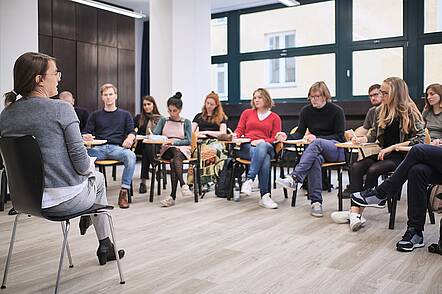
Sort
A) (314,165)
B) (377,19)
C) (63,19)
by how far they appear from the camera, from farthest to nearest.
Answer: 1. (63,19)
2. (377,19)
3. (314,165)

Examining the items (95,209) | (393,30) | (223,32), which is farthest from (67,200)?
(223,32)

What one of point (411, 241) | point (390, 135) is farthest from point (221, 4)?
point (411, 241)

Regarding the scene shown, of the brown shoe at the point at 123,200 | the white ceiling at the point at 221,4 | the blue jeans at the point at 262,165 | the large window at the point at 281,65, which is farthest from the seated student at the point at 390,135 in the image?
the white ceiling at the point at 221,4

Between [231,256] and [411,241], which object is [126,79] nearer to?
[231,256]

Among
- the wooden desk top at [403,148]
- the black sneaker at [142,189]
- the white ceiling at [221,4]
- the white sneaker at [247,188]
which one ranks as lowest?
the black sneaker at [142,189]

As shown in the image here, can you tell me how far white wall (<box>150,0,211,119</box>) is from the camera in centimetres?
728

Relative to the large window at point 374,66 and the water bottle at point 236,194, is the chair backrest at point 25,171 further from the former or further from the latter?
the large window at point 374,66

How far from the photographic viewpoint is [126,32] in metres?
9.95

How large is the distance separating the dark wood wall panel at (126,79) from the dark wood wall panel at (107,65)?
115mm

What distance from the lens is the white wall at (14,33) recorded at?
17.2 feet

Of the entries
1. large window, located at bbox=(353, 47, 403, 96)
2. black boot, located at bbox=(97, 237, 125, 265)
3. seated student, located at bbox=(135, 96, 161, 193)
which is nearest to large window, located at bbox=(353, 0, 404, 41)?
large window, located at bbox=(353, 47, 403, 96)

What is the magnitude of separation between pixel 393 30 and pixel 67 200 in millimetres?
7353

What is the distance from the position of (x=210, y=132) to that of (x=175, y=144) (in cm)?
49

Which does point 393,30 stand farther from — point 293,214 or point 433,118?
point 293,214
